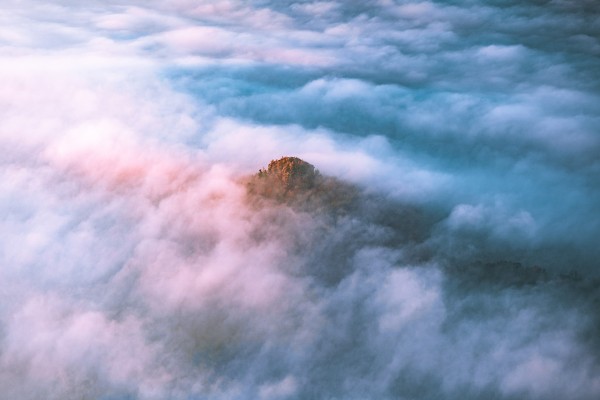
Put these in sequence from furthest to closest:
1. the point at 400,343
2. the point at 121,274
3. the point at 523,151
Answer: the point at 523,151, the point at 121,274, the point at 400,343

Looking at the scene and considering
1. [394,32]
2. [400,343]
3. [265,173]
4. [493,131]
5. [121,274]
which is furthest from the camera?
[394,32]

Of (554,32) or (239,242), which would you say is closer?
(239,242)

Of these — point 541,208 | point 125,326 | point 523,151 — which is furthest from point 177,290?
point 523,151

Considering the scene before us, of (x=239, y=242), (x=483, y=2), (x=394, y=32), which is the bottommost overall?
(x=239, y=242)

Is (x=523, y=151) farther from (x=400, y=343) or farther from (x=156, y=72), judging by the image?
(x=156, y=72)

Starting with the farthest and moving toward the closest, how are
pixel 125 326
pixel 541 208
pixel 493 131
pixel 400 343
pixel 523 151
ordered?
pixel 493 131
pixel 523 151
pixel 541 208
pixel 125 326
pixel 400 343

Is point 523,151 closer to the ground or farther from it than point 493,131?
closer to the ground

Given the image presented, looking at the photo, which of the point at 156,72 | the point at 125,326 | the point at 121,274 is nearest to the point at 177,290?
the point at 125,326

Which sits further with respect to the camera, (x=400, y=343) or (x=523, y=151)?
(x=523, y=151)

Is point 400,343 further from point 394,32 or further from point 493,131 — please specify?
point 394,32
